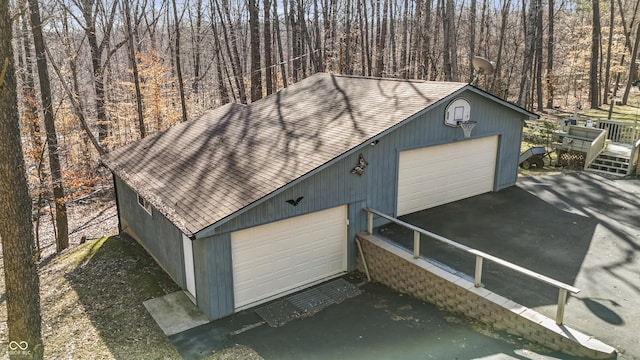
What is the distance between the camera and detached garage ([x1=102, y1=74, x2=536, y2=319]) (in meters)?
8.55

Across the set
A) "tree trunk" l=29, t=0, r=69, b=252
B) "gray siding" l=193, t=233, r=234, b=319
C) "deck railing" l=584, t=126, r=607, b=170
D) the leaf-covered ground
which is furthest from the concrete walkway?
"tree trunk" l=29, t=0, r=69, b=252

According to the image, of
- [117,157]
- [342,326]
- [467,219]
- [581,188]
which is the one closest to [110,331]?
[342,326]

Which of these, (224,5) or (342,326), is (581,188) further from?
(224,5)

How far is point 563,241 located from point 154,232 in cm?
964

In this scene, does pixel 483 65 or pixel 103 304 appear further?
pixel 483 65

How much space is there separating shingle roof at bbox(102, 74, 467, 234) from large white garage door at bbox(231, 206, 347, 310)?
0.97m

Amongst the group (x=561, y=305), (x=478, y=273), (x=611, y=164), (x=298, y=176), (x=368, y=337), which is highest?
(x=298, y=176)

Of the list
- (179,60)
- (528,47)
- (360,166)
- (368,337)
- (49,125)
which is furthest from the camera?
(179,60)

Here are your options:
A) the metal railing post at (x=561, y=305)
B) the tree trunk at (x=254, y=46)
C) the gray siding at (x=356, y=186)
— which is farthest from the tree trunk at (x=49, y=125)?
the metal railing post at (x=561, y=305)

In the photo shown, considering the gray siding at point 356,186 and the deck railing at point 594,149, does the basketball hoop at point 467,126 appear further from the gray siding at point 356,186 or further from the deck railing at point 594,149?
the deck railing at point 594,149

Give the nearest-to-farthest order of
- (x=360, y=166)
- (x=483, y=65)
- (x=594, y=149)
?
(x=360, y=166) < (x=483, y=65) < (x=594, y=149)

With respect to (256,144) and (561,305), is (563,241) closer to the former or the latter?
(561,305)

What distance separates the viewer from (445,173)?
12422 mm

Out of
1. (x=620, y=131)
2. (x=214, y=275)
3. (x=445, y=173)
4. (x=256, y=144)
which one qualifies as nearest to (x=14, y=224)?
(x=214, y=275)
